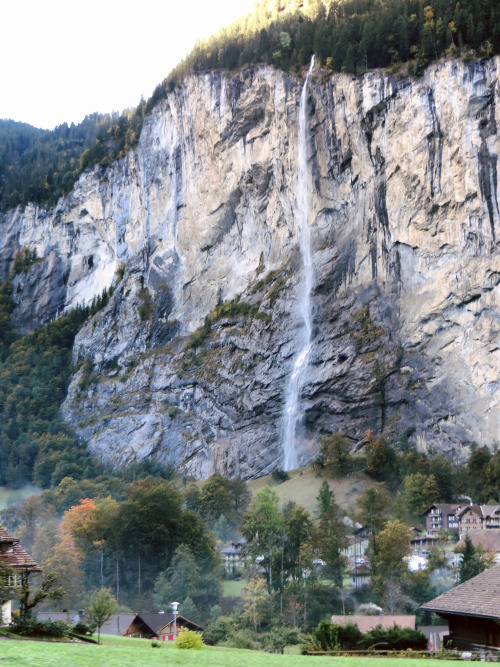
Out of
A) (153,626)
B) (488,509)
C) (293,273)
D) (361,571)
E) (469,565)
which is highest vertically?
(293,273)

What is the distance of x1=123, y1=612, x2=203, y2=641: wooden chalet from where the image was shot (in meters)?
49.1

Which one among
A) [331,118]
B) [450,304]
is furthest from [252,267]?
[450,304]

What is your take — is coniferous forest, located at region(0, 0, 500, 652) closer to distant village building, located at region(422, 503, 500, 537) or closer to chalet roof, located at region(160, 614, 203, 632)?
chalet roof, located at region(160, 614, 203, 632)

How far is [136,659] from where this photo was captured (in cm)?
2153

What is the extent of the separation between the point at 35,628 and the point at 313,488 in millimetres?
60619

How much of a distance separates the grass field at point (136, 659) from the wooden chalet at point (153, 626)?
81.8ft

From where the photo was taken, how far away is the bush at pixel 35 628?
29438mm

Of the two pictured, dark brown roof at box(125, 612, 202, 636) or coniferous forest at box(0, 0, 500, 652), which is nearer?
dark brown roof at box(125, 612, 202, 636)

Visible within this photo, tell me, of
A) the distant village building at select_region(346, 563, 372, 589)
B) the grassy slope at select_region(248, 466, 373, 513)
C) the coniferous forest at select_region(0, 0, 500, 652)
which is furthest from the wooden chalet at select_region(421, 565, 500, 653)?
the grassy slope at select_region(248, 466, 373, 513)

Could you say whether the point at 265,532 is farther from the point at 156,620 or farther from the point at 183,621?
the point at 156,620

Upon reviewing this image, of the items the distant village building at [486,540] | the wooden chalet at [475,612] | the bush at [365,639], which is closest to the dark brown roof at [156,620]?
the bush at [365,639]

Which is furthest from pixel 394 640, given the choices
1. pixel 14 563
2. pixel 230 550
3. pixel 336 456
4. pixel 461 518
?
pixel 336 456

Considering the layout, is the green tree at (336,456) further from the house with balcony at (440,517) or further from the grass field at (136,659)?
the grass field at (136,659)

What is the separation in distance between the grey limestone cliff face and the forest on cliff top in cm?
270
